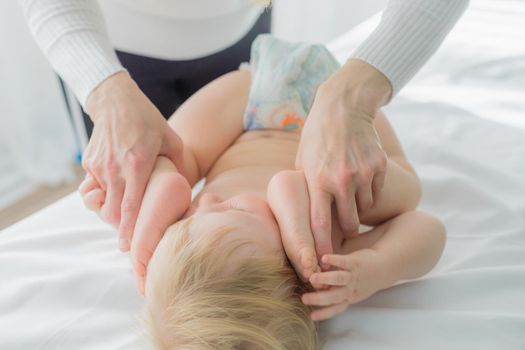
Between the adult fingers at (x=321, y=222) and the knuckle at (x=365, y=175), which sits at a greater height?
the knuckle at (x=365, y=175)

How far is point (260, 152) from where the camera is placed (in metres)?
1.11

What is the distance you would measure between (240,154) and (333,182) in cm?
41

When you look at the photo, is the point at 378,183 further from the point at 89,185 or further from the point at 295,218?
the point at 89,185

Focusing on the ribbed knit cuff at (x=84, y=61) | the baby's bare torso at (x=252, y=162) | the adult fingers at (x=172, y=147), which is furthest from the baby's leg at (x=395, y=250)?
the ribbed knit cuff at (x=84, y=61)

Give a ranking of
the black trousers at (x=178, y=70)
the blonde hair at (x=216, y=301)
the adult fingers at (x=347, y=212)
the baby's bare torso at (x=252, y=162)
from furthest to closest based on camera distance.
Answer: the black trousers at (x=178, y=70), the baby's bare torso at (x=252, y=162), the adult fingers at (x=347, y=212), the blonde hair at (x=216, y=301)

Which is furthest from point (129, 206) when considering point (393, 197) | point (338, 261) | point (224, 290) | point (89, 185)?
point (393, 197)

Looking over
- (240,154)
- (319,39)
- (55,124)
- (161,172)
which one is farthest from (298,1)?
(161,172)

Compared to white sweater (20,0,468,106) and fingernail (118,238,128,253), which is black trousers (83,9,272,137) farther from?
fingernail (118,238,128,253)

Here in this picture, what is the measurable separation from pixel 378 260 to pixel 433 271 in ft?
0.66

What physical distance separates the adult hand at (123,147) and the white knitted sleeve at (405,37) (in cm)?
36

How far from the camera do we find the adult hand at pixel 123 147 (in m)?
0.81

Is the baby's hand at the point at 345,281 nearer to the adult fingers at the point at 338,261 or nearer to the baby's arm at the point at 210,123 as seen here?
the adult fingers at the point at 338,261

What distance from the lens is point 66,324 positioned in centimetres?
81

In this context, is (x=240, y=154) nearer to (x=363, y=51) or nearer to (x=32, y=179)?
(x=363, y=51)
